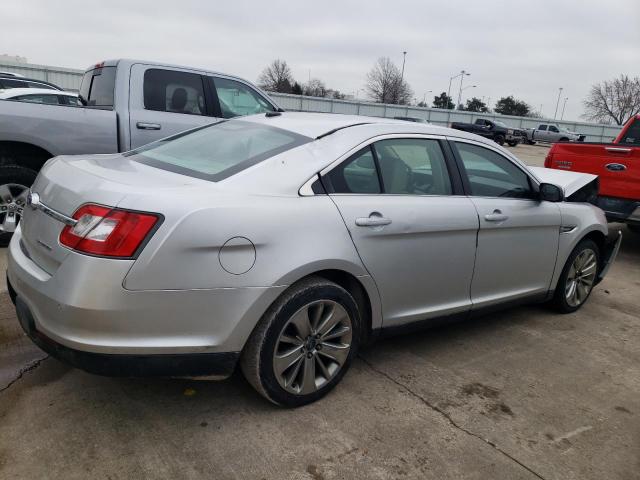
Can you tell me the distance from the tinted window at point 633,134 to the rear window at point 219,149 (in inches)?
267

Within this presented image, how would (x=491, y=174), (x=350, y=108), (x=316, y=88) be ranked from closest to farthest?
(x=491, y=174) < (x=350, y=108) < (x=316, y=88)

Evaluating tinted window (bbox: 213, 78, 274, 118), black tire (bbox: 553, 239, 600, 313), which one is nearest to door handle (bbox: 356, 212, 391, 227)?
black tire (bbox: 553, 239, 600, 313)

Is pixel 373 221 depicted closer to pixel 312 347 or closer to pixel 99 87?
pixel 312 347

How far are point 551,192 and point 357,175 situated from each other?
1.79 m

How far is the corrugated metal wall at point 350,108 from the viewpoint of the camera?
27328 millimetres

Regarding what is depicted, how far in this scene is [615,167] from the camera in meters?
6.49

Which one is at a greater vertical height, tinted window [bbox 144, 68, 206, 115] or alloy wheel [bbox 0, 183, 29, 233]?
tinted window [bbox 144, 68, 206, 115]

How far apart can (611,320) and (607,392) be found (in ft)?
5.06

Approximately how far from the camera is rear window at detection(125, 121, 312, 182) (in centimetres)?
281

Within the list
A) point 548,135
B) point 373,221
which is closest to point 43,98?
point 373,221

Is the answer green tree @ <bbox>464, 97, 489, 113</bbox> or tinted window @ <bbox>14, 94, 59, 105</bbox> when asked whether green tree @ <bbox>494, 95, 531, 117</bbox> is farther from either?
tinted window @ <bbox>14, 94, 59, 105</bbox>

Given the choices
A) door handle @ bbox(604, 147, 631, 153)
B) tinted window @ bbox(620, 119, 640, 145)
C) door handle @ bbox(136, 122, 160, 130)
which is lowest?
door handle @ bbox(136, 122, 160, 130)

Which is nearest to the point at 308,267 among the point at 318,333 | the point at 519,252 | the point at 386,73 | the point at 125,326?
the point at 318,333

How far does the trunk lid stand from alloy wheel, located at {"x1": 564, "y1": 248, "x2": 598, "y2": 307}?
344 centimetres
